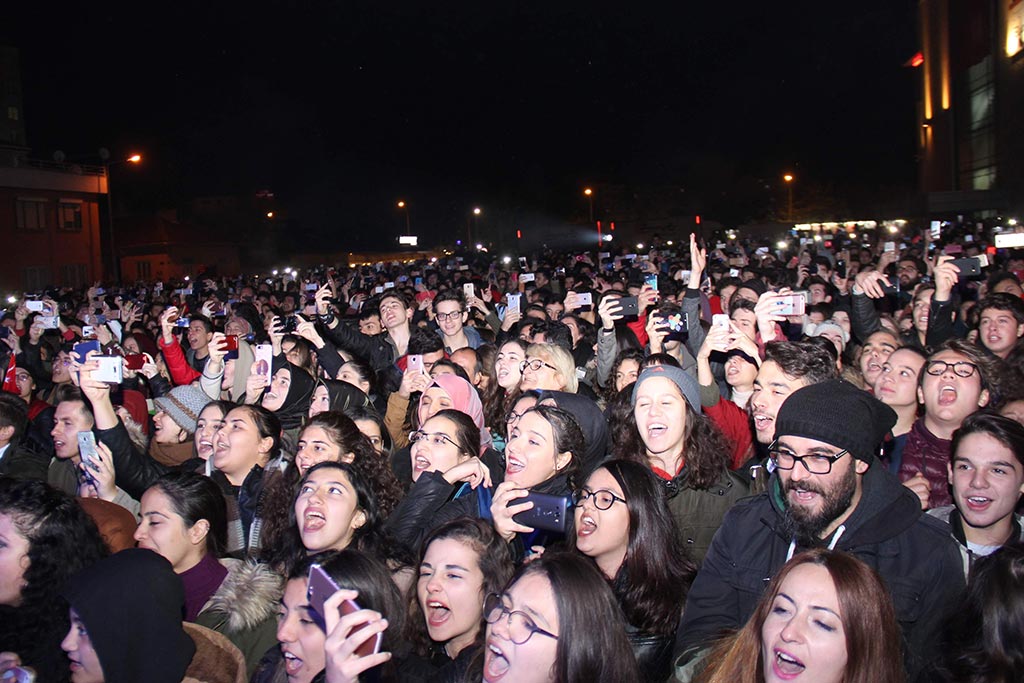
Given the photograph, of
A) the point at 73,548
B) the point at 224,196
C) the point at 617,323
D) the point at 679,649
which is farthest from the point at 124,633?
the point at 224,196

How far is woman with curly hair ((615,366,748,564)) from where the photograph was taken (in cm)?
407

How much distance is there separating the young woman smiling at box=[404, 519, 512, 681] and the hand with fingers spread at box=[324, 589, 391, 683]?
0.83 metres

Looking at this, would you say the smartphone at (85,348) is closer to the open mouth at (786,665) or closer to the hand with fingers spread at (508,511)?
the hand with fingers spread at (508,511)

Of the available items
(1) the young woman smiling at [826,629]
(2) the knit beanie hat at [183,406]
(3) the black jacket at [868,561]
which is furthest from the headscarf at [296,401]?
(1) the young woman smiling at [826,629]

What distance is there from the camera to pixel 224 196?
69.3 meters

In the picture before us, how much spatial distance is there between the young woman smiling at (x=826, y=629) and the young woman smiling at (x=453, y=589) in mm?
1113

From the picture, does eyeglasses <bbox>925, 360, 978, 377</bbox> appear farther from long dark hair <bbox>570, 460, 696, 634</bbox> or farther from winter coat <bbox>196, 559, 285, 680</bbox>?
winter coat <bbox>196, 559, 285, 680</bbox>

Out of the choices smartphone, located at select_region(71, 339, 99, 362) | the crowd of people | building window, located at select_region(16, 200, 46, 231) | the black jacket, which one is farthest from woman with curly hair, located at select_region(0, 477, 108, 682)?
building window, located at select_region(16, 200, 46, 231)

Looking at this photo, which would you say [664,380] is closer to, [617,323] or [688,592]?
[688,592]

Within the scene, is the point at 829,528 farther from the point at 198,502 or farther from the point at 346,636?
the point at 198,502

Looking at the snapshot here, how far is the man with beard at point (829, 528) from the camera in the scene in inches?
115

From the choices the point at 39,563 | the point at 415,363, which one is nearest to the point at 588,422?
the point at 415,363

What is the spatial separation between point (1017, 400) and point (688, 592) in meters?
2.32

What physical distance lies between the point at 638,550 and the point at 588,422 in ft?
4.17
